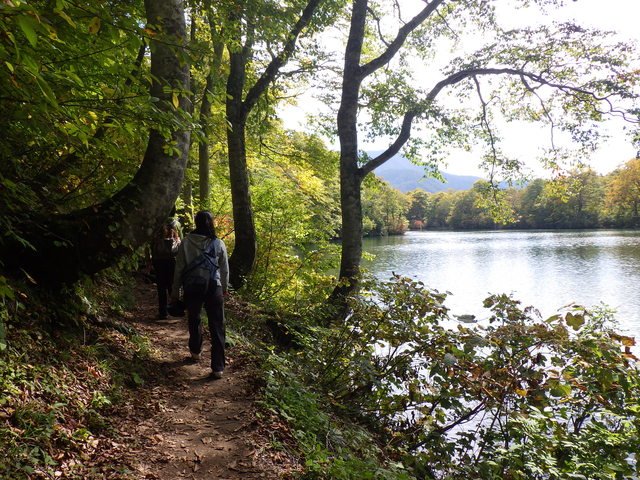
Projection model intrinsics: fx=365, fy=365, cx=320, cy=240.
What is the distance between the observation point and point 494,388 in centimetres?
412

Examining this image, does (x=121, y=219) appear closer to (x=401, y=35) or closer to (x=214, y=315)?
(x=214, y=315)

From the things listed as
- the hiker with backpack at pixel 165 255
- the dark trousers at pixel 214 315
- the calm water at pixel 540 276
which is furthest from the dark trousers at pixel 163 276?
the calm water at pixel 540 276

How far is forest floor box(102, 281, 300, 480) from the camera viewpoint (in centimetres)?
265

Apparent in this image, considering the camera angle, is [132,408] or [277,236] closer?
[132,408]

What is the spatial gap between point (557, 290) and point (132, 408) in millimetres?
19339

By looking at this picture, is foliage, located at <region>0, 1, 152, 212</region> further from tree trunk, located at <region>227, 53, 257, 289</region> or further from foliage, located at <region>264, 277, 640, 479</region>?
foliage, located at <region>264, 277, 640, 479</region>

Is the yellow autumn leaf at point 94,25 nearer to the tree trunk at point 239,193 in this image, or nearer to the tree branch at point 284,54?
the tree trunk at point 239,193

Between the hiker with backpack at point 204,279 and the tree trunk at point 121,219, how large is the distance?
0.51 meters

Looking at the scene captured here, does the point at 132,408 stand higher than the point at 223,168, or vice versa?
the point at 223,168

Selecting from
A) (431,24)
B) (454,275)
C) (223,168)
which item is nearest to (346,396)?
(431,24)

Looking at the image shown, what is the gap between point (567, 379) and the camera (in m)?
3.86

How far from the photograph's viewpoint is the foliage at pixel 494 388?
11.6 ft

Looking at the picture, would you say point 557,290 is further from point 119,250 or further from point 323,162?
point 119,250

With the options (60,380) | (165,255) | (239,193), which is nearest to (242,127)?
(239,193)
